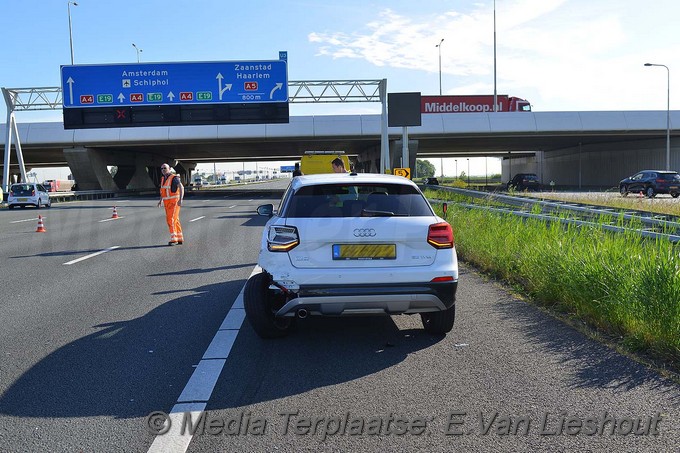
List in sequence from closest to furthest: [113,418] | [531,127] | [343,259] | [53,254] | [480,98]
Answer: [113,418]
[343,259]
[53,254]
[531,127]
[480,98]

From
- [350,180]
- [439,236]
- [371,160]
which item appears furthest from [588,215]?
[371,160]

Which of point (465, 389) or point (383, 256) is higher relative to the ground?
point (383, 256)

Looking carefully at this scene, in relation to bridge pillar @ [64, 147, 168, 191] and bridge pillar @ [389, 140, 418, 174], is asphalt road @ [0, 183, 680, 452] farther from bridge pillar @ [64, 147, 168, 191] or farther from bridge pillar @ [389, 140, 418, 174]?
bridge pillar @ [64, 147, 168, 191]

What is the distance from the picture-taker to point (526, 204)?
12078mm

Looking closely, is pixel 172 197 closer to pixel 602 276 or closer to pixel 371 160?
pixel 602 276

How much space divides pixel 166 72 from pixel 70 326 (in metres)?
28.0

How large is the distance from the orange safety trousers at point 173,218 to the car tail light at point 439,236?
876 cm

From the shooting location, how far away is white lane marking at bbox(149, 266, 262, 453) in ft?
11.0

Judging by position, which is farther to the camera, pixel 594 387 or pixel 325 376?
pixel 325 376

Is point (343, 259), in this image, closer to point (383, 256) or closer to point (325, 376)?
point (383, 256)

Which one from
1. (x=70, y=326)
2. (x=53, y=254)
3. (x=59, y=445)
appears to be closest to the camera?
(x=59, y=445)

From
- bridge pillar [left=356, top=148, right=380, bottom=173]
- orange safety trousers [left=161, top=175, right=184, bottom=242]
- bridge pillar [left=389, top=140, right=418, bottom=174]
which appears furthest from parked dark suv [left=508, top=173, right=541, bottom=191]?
orange safety trousers [left=161, top=175, right=184, bottom=242]

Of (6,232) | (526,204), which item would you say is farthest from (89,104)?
(526,204)

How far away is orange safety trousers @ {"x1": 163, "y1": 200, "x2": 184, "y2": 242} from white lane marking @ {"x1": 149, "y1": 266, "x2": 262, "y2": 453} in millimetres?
7068
